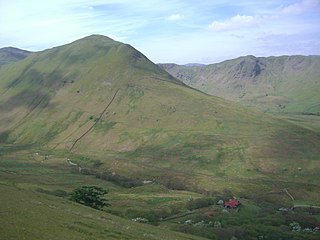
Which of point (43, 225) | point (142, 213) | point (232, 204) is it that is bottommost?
point (232, 204)

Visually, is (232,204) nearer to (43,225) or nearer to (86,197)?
(86,197)

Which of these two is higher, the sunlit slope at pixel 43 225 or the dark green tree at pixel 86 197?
the sunlit slope at pixel 43 225

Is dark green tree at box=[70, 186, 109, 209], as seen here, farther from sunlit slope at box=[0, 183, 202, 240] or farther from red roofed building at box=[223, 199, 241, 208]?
red roofed building at box=[223, 199, 241, 208]

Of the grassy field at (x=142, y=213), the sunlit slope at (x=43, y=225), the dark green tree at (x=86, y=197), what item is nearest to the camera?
the sunlit slope at (x=43, y=225)

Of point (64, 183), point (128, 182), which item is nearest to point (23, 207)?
point (64, 183)

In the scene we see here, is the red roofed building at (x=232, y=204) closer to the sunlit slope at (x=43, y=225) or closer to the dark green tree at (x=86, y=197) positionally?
the dark green tree at (x=86, y=197)

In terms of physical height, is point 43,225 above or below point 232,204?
above

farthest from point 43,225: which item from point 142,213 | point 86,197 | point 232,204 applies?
point 232,204

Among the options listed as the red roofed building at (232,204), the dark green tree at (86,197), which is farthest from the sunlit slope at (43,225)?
the red roofed building at (232,204)

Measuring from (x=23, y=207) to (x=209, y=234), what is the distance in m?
51.0

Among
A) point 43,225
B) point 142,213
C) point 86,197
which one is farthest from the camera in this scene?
point 142,213

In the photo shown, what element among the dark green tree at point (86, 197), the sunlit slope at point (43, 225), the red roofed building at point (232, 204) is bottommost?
the red roofed building at point (232, 204)

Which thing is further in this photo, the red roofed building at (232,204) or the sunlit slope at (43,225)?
the red roofed building at (232,204)

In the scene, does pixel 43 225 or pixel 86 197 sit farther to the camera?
pixel 86 197
